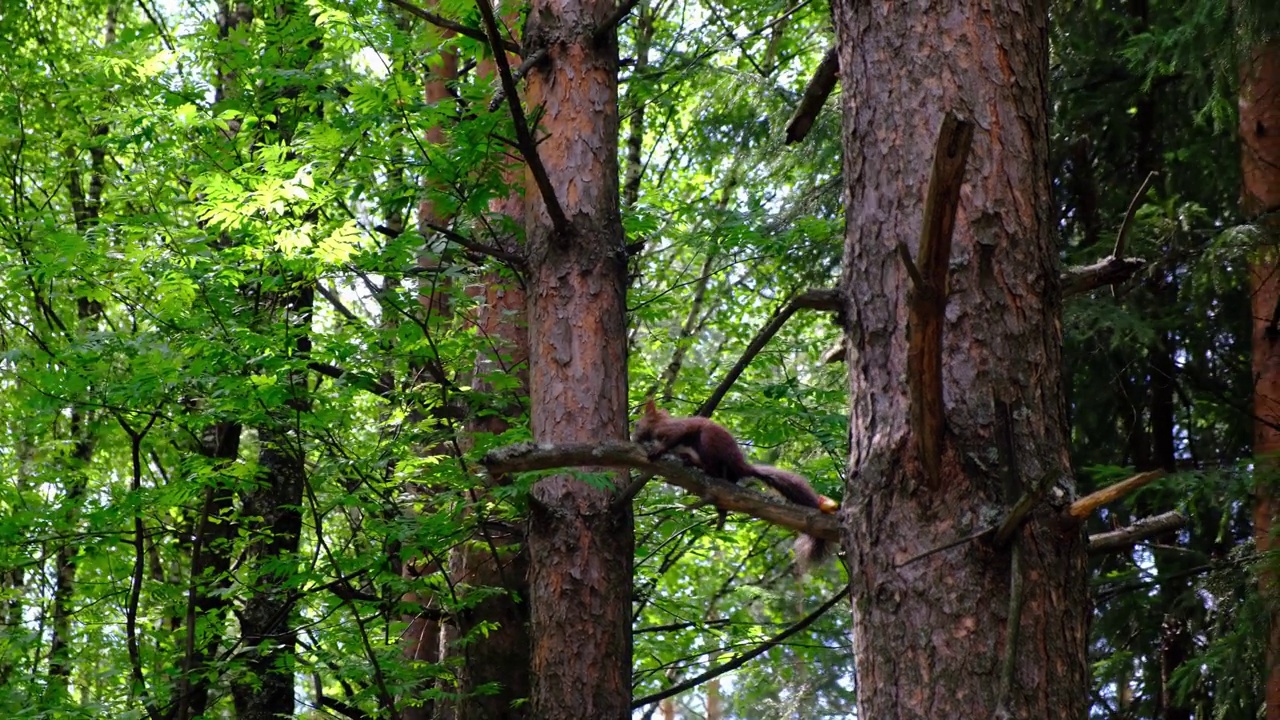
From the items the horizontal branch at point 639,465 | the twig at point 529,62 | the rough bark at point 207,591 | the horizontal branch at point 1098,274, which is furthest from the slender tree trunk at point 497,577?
the horizontal branch at point 1098,274

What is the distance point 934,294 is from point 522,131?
262 centimetres

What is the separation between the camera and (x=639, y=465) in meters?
2.97

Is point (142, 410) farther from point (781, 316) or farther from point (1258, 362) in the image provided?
point (1258, 362)

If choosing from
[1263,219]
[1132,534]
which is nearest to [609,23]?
[1132,534]

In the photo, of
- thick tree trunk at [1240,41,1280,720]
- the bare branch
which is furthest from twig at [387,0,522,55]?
thick tree trunk at [1240,41,1280,720]

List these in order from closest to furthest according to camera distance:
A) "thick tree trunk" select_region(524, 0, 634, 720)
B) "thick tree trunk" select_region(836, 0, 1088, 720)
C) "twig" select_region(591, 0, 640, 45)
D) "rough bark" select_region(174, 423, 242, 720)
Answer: "thick tree trunk" select_region(836, 0, 1088, 720)
"thick tree trunk" select_region(524, 0, 634, 720)
"twig" select_region(591, 0, 640, 45)
"rough bark" select_region(174, 423, 242, 720)

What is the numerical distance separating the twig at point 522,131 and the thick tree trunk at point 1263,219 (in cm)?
398

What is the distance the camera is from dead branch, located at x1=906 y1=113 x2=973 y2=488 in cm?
196

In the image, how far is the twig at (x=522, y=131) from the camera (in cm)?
412

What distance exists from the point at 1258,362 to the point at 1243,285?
664 millimetres

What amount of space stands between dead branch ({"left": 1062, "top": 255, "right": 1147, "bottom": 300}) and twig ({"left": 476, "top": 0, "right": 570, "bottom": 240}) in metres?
2.26

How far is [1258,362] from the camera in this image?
6715 mm

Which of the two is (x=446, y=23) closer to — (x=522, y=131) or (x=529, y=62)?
(x=529, y=62)

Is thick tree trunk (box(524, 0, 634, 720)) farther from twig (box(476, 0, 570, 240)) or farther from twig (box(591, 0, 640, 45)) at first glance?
twig (box(476, 0, 570, 240))
